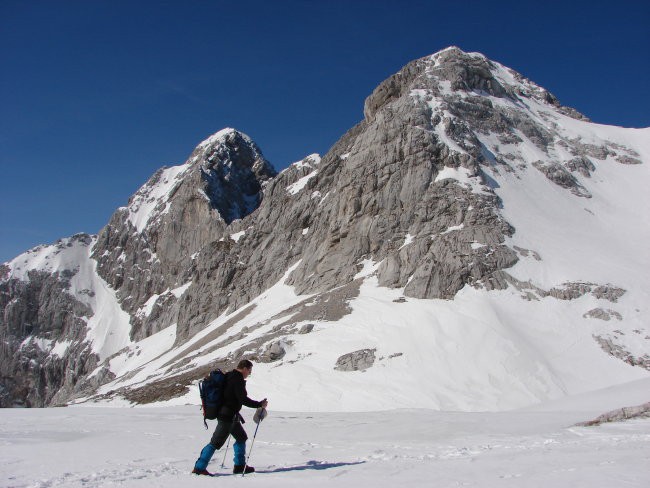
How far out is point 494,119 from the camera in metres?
66.8

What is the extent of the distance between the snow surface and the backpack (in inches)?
37.5

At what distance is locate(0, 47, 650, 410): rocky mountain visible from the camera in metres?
32.6

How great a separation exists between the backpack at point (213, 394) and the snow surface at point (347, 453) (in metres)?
0.95

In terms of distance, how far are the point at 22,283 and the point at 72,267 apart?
41.4 feet

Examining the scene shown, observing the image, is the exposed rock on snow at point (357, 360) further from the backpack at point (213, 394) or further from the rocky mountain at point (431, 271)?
the backpack at point (213, 394)

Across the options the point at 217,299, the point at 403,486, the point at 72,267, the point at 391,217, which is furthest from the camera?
the point at 72,267

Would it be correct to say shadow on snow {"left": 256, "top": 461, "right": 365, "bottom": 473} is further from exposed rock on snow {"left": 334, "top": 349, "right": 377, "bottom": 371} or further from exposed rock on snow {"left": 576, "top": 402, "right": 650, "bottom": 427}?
exposed rock on snow {"left": 334, "top": 349, "right": 377, "bottom": 371}

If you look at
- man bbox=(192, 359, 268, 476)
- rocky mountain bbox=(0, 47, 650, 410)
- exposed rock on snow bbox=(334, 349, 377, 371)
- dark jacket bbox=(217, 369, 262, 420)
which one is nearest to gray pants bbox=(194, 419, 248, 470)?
man bbox=(192, 359, 268, 476)

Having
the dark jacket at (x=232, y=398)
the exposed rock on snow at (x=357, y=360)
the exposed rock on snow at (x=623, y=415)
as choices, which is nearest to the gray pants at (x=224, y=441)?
the dark jacket at (x=232, y=398)

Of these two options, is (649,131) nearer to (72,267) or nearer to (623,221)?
(623,221)

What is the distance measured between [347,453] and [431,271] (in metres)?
32.7

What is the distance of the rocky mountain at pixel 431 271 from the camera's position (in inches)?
1284

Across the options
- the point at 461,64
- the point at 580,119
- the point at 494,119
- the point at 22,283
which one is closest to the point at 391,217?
the point at 494,119

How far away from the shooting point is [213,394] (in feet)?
29.8
